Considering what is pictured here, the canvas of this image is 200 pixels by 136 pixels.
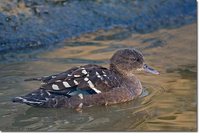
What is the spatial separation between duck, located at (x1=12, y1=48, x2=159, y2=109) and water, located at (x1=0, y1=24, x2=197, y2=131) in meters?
0.10

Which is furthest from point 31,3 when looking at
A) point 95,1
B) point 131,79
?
point 131,79

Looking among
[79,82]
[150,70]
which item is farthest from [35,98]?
[150,70]

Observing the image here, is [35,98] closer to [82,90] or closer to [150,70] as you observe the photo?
[82,90]

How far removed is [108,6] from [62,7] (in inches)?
40.2

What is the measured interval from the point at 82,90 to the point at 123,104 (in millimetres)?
578

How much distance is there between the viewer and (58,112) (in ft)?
26.3

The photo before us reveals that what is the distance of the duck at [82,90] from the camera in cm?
806

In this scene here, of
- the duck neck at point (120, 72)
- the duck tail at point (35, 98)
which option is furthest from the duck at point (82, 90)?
the duck neck at point (120, 72)

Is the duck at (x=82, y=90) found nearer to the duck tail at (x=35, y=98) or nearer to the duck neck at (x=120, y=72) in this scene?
the duck tail at (x=35, y=98)

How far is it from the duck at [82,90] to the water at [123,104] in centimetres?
10

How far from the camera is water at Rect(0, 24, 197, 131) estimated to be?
756 centimetres

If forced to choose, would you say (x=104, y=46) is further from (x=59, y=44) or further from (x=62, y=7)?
(x=62, y=7)

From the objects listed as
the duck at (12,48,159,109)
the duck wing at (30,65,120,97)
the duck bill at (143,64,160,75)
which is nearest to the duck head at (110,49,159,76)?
the duck bill at (143,64,160,75)

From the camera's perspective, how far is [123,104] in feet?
27.8
